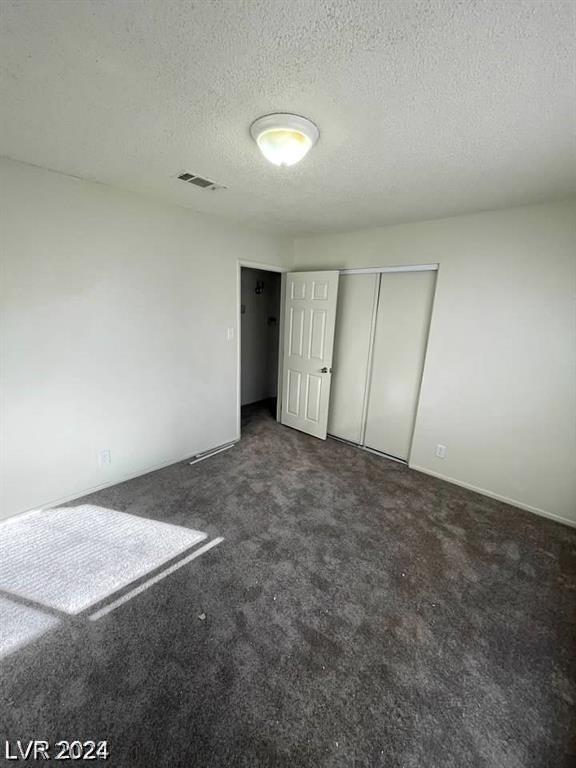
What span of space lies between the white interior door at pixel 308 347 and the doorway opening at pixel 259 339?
0.65 m

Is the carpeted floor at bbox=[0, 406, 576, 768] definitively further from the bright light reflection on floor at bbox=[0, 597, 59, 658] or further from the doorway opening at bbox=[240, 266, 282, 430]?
the doorway opening at bbox=[240, 266, 282, 430]

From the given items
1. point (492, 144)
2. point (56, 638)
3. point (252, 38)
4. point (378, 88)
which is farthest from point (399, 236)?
point (56, 638)

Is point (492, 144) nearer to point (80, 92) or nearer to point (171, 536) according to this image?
point (80, 92)

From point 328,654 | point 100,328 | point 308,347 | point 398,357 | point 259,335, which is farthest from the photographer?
point 259,335

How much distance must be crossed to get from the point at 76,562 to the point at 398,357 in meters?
3.09

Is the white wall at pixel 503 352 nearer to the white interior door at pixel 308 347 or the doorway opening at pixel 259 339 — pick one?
the white interior door at pixel 308 347

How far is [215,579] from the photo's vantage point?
184 cm

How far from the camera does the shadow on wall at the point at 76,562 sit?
161cm

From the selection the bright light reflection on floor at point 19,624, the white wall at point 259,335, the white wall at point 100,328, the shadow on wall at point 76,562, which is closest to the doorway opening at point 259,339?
the white wall at point 259,335

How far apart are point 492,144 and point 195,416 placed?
2992mm

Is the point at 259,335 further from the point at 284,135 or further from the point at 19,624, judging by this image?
the point at 19,624

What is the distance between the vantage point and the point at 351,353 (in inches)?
143

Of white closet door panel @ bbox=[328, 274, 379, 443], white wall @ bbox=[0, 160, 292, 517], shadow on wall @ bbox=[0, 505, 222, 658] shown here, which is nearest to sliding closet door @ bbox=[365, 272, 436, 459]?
white closet door panel @ bbox=[328, 274, 379, 443]

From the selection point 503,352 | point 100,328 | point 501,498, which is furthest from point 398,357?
point 100,328
